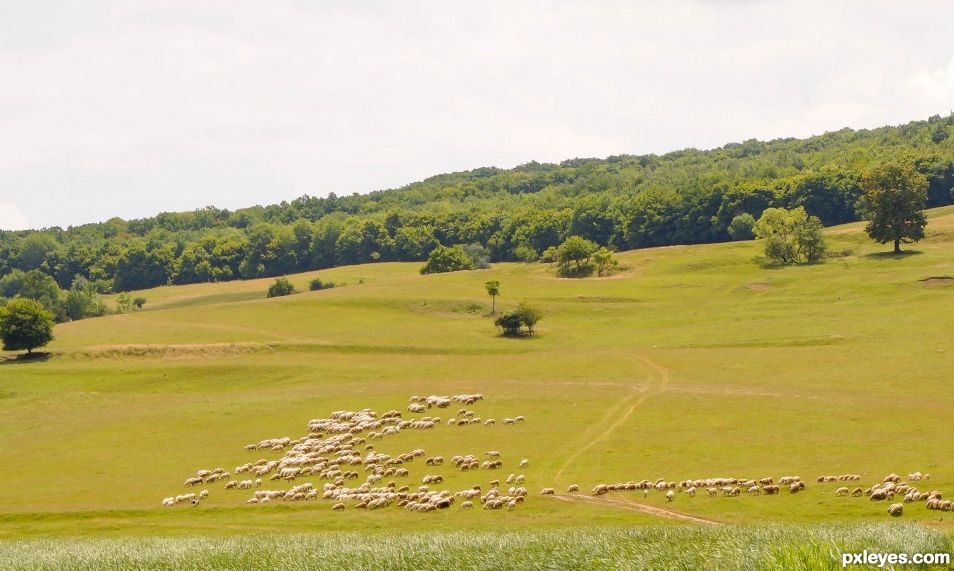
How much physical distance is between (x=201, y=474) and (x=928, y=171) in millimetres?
169580

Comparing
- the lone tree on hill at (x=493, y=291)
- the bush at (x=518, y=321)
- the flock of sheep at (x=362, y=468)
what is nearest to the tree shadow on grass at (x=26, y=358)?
the flock of sheep at (x=362, y=468)

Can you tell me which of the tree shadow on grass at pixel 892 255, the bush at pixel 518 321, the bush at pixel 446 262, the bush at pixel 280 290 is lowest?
the bush at pixel 518 321

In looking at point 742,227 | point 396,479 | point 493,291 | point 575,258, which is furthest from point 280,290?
point 396,479

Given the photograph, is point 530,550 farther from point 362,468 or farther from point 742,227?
point 742,227

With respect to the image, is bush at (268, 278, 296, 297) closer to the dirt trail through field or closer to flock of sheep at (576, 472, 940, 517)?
the dirt trail through field

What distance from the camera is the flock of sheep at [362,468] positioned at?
147 feet

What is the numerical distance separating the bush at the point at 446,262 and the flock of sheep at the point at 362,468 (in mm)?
97343

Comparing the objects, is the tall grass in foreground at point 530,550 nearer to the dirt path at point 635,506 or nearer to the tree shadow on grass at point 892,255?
the dirt path at point 635,506

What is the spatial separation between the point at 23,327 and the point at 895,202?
108504 millimetres

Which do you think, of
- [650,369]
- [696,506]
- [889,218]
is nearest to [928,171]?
[889,218]

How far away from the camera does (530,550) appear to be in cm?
2509

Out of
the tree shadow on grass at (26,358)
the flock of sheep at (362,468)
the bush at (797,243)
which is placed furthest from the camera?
the bush at (797,243)

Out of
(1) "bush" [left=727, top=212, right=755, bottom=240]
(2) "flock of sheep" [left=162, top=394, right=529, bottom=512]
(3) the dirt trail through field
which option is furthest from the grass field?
(1) "bush" [left=727, top=212, right=755, bottom=240]

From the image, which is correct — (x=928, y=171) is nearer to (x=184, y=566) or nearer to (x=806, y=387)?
(x=806, y=387)
